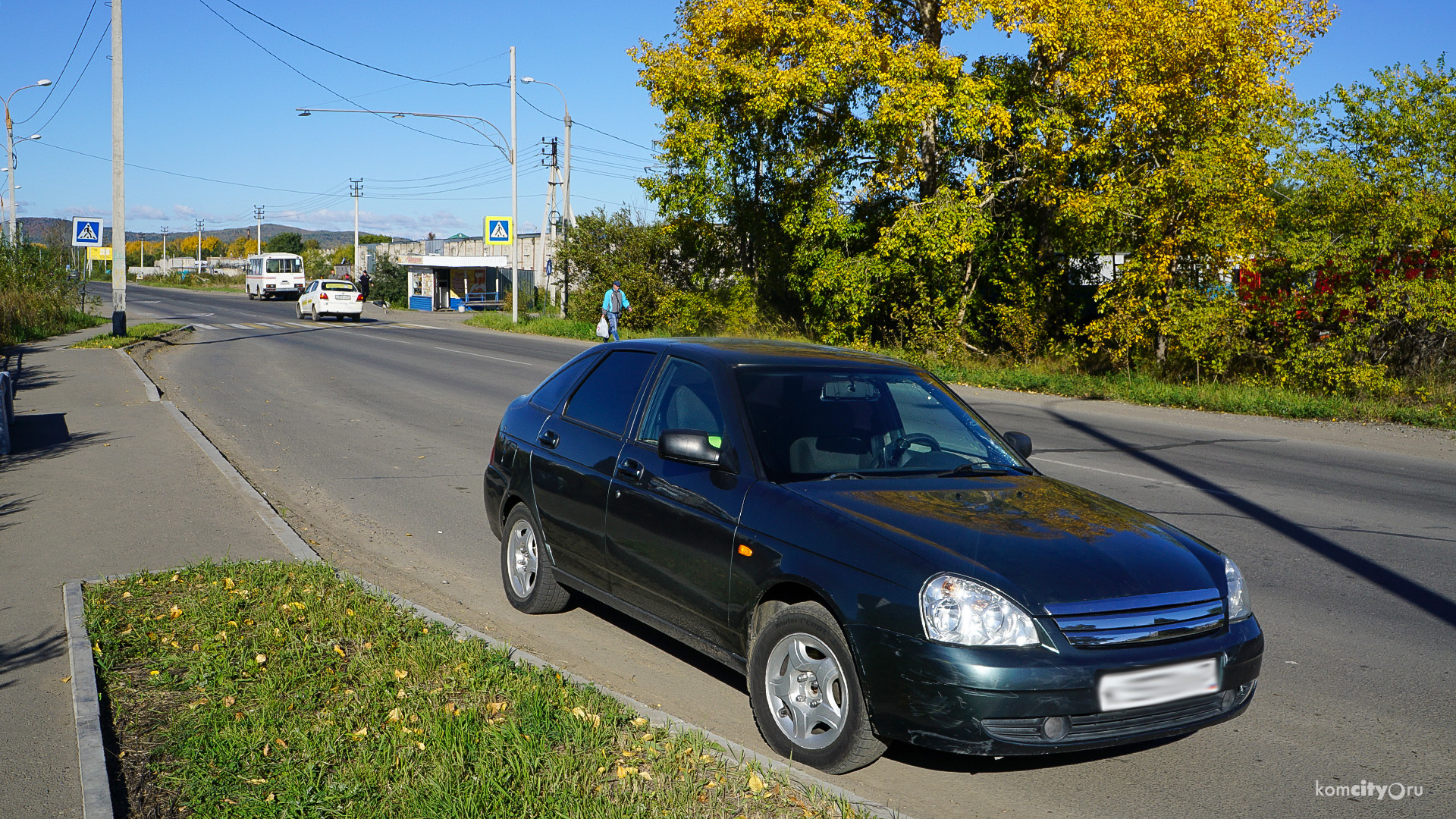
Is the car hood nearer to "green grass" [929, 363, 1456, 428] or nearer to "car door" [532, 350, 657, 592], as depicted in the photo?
"car door" [532, 350, 657, 592]

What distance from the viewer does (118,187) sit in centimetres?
2505

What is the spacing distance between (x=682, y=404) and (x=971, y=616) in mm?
1964

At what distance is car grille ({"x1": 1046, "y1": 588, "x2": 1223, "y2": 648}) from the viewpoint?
346 centimetres

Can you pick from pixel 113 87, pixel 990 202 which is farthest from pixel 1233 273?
pixel 113 87

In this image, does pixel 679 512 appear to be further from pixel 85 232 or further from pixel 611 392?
pixel 85 232

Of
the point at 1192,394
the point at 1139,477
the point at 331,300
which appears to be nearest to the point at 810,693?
the point at 1139,477

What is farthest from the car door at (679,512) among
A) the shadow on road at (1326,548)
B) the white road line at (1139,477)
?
the white road line at (1139,477)

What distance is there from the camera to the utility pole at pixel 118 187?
2431 cm

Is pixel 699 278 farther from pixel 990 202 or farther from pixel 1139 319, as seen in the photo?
pixel 1139 319

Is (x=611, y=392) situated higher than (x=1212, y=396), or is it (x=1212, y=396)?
(x=611, y=392)

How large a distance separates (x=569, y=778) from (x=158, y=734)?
173 centimetres

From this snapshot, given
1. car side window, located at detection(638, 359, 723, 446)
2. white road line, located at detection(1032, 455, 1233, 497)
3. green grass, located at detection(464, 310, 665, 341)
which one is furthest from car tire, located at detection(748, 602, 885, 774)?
green grass, located at detection(464, 310, 665, 341)

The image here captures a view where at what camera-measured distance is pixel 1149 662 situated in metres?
3.50

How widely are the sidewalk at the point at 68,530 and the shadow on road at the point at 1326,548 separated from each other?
6.86 m
